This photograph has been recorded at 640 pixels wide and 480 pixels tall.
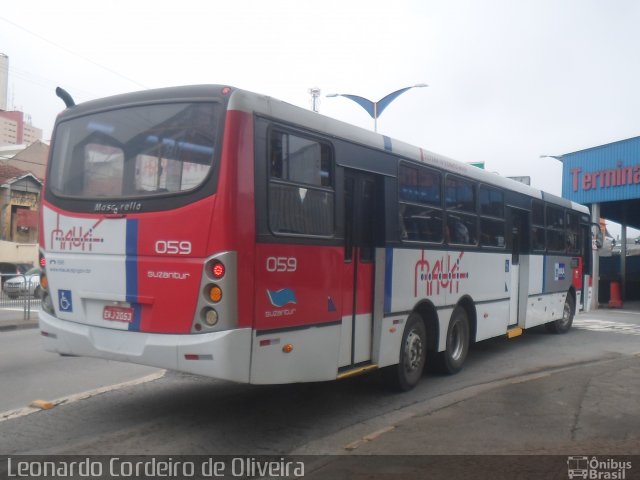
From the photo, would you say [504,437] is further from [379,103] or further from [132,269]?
[379,103]

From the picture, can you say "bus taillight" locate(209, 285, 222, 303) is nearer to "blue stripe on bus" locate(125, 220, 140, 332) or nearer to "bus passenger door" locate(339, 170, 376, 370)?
"blue stripe on bus" locate(125, 220, 140, 332)

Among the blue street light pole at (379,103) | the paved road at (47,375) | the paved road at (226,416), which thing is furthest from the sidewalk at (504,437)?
the blue street light pole at (379,103)

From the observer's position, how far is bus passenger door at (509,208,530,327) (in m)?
11.3

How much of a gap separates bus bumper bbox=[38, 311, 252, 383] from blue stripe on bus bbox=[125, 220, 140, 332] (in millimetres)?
152

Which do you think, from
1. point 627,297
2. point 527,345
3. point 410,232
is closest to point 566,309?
point 527,345

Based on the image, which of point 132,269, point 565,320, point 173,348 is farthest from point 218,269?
point 565,320

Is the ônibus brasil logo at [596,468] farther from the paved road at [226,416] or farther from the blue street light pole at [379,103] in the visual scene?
the blue street light pole at [379,103]

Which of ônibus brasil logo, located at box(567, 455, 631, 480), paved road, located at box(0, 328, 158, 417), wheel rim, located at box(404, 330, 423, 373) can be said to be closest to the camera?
ônibus brasil logo, located at box(567, 455, 631, 480)

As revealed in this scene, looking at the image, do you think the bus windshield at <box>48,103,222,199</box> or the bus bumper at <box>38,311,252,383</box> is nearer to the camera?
the bus bumper at <box>38,311,252,383</box>

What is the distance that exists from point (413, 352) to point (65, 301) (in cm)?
417

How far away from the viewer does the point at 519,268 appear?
37.9 ft

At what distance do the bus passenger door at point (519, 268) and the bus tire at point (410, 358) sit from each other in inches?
143

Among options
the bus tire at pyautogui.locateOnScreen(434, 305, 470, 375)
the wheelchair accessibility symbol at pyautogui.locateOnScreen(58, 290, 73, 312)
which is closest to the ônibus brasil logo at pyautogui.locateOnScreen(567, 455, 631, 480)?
the bus tire at pyautogui.locateOnScreen(434, 305, 470, 375)

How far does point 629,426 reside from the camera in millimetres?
6160
